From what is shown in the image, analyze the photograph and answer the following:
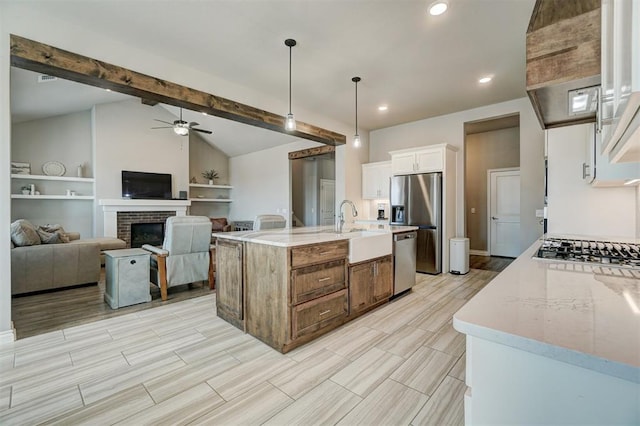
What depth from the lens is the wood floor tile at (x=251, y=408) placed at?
5.20ft

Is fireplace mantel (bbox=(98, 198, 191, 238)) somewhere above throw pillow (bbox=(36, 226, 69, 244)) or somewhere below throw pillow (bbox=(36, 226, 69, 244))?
above

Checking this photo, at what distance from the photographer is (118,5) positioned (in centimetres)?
246

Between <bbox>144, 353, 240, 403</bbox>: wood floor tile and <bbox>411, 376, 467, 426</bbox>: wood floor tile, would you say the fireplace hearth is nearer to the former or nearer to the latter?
<bbox>144, 353, 240, 403</bbox>: wood floor tile

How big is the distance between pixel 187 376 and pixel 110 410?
1.47ft

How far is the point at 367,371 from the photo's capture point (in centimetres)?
204

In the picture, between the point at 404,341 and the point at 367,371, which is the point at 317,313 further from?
the point at 404,341

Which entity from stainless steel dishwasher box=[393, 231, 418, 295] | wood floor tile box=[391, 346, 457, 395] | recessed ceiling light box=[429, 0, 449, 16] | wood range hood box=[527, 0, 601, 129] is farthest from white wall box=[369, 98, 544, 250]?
wood range hood box=[527, 0, 601, 129]

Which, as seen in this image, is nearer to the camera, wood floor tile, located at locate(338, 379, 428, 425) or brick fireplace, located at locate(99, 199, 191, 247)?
wood floor tile, located at locate(338, 379, 428, 425)

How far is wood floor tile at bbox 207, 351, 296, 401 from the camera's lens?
1.86 metres

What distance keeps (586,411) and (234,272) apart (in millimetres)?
2595

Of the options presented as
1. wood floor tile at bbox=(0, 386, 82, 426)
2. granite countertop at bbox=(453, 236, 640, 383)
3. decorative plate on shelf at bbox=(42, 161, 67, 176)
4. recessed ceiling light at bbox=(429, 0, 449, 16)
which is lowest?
wood floor tile at bbox=(0, 386, 82, 426)

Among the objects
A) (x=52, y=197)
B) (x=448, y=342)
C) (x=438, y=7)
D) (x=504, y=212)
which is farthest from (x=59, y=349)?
(x=504, y=212)

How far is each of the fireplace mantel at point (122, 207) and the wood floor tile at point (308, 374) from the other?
6.19m

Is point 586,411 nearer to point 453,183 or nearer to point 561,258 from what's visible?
point 561,258
